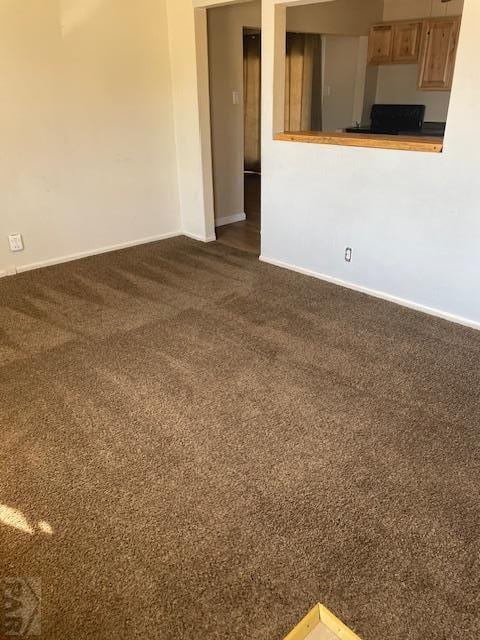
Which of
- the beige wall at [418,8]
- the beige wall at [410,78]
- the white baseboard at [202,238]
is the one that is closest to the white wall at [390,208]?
the white baseboard at [202,238]

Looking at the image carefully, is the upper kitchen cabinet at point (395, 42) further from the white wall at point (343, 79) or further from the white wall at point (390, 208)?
the white wall at point (390, 208)

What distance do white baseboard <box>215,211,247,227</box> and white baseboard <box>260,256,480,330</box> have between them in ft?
4.08

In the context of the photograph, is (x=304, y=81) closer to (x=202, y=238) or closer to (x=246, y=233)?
(x=246, y=233)

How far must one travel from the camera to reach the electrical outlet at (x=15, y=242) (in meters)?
3.95

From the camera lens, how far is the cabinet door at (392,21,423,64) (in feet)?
17.1

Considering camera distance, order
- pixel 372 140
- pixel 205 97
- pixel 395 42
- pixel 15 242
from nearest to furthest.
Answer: pixel 372 140, pixel 15 242, pixel 205 97, pixel 395 42

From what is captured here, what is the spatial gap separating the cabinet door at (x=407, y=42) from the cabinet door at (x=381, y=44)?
Answer: 7 centimetres

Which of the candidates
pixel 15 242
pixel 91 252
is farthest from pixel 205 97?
pixel 15 242

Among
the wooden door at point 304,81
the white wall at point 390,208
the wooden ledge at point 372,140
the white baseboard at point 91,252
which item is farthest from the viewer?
the wooden door at point 304,81

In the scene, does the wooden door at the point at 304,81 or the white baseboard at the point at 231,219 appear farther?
the wooden door at the point at 304,81

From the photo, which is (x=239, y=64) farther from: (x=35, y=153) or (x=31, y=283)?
(x=31, y=283)

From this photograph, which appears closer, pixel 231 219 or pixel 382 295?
pixel 382 295

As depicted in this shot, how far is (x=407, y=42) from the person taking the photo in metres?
5.34

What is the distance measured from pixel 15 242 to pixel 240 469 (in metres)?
3.01
